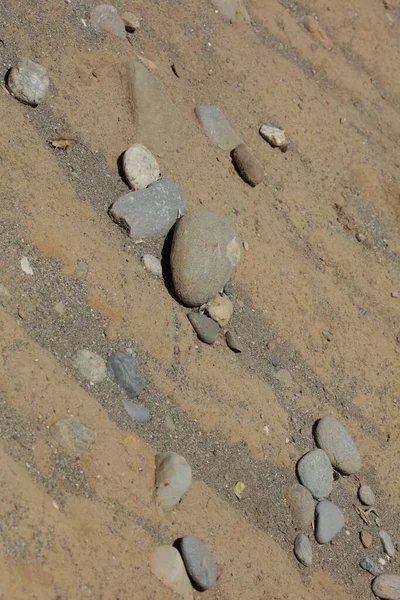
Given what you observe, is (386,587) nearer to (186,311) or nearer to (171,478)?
(171,478)

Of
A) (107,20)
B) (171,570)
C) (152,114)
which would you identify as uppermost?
(107,20)

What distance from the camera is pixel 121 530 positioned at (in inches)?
106

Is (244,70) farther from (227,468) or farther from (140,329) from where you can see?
(227,468)

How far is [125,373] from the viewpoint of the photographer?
304 centimetres

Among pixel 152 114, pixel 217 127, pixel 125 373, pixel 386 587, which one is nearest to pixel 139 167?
pixel 152 114

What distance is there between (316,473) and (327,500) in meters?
0.16

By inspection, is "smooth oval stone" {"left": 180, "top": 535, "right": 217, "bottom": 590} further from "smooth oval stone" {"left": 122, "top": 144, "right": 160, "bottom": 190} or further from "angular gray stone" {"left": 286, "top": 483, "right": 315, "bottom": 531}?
"smooth oval stone" {"left": 122, "top": 144, "right": 160, "bottom": 190}

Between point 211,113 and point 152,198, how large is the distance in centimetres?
87

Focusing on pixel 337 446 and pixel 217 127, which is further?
pixel 217 127

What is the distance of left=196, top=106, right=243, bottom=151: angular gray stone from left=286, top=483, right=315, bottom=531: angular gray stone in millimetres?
1973

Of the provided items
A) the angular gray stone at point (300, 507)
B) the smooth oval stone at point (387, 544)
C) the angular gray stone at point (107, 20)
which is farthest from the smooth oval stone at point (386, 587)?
the angular gray stone at point (107, 20)

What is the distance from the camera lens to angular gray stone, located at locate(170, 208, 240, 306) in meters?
3.31

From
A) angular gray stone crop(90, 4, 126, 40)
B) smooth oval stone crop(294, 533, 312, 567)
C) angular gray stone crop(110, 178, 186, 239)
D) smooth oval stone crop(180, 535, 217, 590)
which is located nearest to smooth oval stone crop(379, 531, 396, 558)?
smooth oval stone crop(294, 533, 312, 567)

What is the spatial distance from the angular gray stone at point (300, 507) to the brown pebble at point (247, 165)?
1742mm
